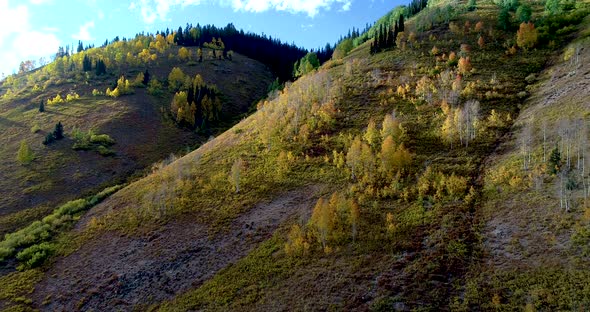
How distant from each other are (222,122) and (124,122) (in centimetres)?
3395

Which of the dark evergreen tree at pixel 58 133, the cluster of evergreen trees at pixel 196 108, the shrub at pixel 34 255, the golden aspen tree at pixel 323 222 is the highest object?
the cluster of evergreen trees at pixel 196 108

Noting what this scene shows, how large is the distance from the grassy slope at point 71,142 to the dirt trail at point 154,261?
86.8 feet

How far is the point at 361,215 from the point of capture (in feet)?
185

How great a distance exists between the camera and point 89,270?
5666cm

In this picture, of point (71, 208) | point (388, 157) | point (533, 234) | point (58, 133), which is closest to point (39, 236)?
Result: point (71, 208)

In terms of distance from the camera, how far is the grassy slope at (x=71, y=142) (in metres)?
87.2

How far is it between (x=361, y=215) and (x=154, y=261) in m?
28.9

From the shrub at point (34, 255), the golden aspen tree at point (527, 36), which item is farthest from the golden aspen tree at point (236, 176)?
the golden aspen tree at point (527, 36)

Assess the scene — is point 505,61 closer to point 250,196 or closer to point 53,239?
point 250,196

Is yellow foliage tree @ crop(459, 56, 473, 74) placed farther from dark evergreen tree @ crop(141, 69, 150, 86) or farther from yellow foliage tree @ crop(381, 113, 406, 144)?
dark evergreen tree @ crop(141, 69, 150, 86)

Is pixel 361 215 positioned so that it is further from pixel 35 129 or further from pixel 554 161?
pixel 35 129

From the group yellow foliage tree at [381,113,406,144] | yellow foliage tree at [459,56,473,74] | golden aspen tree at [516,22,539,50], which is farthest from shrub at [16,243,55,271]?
golden aspen tree at [516,22,539,50]

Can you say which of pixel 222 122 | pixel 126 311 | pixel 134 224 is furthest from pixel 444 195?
pixel 222 122

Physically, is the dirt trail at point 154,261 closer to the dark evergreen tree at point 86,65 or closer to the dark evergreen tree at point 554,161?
the dark evergreen tree at point 554,161
